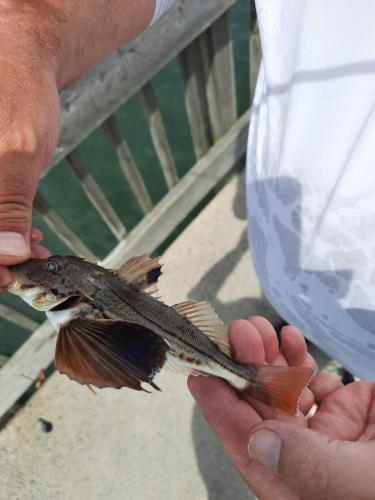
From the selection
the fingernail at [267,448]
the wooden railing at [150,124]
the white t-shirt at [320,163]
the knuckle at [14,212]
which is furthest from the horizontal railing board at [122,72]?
the fingernail at [267,448]

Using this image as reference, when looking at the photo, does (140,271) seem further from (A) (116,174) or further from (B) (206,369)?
(A) (116,174)

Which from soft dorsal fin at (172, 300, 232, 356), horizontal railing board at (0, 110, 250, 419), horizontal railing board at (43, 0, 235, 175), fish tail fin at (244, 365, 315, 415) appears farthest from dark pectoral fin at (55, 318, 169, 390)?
horizontal railing board at (0, 110, 250, 419)

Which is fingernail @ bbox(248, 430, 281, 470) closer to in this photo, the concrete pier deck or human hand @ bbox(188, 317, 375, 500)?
human hand @ bbox(188, 317, 375, 500)

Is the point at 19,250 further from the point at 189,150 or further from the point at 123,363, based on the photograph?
the point at 189,150

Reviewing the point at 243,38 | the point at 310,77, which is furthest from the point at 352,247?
the point at 243,38

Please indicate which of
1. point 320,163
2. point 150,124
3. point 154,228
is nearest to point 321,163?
point 320,163

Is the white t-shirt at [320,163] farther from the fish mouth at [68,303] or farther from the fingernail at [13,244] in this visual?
the fingernail at [13,244]
